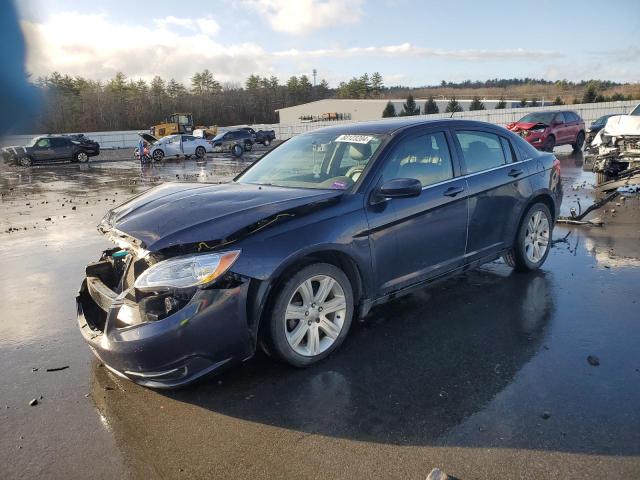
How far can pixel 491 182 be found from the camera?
4.88 metres

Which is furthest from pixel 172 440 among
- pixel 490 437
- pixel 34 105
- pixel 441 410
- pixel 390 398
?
pixel 34 105

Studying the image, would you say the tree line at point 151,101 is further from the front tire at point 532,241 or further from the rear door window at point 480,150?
the front tire at point 532,241

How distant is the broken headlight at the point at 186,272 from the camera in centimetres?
307

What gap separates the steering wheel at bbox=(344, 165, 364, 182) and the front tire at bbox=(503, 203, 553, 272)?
82.7 inches

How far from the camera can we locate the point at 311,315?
357 centimetres

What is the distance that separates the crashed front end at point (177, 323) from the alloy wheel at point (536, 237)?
138 inches

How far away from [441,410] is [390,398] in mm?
317

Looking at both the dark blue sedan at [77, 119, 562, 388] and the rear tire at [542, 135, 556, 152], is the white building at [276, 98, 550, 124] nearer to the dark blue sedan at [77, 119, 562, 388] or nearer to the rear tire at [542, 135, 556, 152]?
the rear tire at [542, 135, 556, 152]

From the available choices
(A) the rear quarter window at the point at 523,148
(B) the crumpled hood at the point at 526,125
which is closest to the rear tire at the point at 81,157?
(B) the crumpled hood at the point at 526,125

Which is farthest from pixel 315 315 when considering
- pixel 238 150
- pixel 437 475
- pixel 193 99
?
pixel 193 99

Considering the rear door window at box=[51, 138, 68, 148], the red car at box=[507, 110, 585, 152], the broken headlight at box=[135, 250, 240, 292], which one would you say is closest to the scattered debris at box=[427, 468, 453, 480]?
the broken headlight at box=[135, 250, 240, 292]

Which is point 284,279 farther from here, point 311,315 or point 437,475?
point 437,475

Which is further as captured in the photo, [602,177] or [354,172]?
[602,177]

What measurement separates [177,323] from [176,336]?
7 centimetres
